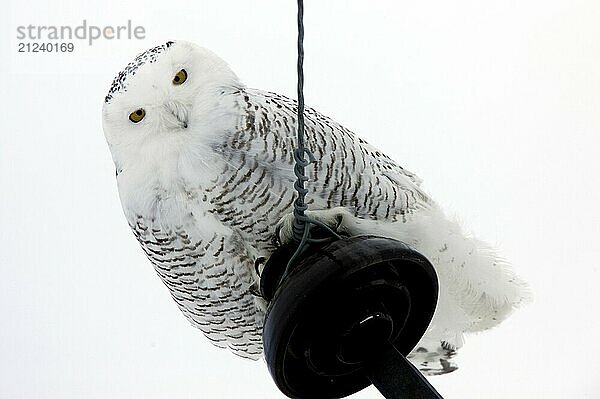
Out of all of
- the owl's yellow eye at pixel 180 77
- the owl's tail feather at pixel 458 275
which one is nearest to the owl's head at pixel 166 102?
the owl's yellow eye at pixel 180 77

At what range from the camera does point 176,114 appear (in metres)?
0.55

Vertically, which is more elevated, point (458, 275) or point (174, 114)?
point (174, 114)

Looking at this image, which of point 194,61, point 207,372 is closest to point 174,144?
point 194,61

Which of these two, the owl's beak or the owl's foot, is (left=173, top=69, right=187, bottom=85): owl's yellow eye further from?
the owl's foot

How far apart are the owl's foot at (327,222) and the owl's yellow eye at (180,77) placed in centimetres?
13

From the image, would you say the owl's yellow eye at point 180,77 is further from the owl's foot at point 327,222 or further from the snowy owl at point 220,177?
the owl's foot at point 327,222

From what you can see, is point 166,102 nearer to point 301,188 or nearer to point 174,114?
point 174,114

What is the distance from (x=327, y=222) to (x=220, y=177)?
0.30 feet

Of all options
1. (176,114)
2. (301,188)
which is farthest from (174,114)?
(301,188)

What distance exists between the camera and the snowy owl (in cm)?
55

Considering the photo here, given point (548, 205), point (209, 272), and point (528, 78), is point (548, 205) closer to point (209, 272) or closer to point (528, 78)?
point (528, 78)

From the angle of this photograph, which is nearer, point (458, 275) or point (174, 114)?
point (174, 114)

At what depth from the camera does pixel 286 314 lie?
475 mm

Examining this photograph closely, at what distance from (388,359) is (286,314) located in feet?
0.26
